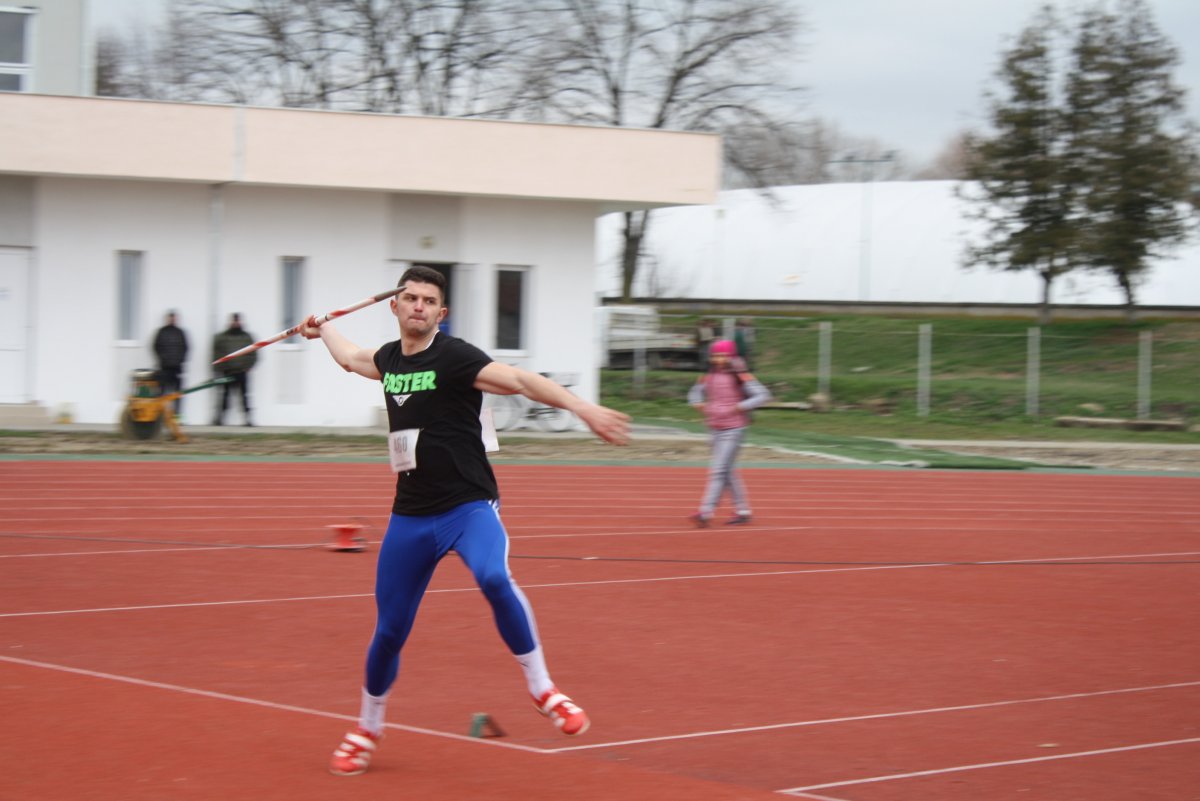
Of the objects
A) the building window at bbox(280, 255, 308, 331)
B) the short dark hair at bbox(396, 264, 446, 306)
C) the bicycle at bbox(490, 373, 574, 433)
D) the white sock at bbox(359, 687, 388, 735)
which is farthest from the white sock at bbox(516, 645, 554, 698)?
the building window at bbox(280, 255, 308, 331)

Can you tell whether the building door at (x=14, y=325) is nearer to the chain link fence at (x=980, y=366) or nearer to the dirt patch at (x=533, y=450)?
the dirt patch at (x=533, y=450)

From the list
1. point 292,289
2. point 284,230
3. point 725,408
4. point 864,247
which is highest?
point 864,247

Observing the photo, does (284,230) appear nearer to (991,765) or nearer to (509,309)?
(509,309)

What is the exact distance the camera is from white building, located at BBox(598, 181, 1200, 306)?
52250 mm

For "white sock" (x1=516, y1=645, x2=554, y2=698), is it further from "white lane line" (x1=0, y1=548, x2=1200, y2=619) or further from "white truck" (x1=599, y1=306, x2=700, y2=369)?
"white truck" (x1=599, y1=306, x2=700, y2=369)

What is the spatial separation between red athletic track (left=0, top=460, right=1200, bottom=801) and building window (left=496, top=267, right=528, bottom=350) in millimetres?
10777

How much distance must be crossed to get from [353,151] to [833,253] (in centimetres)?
3572

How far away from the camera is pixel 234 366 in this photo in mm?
23250

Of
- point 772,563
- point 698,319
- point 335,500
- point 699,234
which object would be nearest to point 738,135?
point 698,319

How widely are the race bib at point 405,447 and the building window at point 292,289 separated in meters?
19.4

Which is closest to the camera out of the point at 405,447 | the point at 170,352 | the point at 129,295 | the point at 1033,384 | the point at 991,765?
the point at 405,447

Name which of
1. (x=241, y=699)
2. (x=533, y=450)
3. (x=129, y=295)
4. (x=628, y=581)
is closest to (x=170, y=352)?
(x=129, y=295)

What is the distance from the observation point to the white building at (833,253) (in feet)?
171

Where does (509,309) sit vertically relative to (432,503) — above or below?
above
